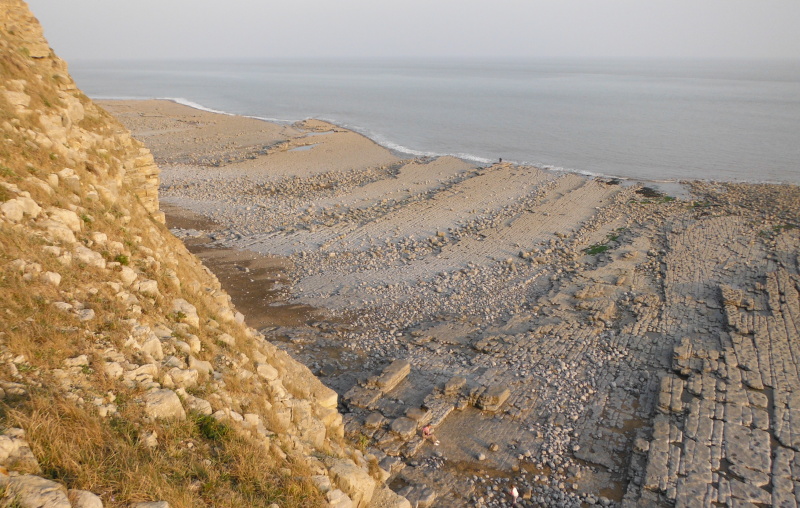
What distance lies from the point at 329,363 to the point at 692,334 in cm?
1203

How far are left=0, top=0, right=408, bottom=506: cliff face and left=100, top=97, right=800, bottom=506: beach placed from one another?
347cm

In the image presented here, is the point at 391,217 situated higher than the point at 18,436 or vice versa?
the point at 18,436

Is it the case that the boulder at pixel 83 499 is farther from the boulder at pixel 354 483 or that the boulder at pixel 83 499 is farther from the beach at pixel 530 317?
the beach at pixel 530 317

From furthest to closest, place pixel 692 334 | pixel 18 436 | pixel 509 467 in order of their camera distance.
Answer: pixel 692 334
pixel 509 467
pixel 18 436

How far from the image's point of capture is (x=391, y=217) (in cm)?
2873

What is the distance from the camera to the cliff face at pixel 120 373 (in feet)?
16.2

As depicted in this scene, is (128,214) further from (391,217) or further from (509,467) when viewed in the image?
(391,217)

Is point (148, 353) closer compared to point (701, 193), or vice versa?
point (148, 353)

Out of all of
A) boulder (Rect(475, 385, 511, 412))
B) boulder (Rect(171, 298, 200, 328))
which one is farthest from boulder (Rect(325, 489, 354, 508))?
boulder (Rect(475, 385, 511, 412))

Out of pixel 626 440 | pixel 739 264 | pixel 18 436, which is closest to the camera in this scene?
pixel 18 436

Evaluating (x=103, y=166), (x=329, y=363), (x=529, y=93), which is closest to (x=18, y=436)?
(x=103, y=166)

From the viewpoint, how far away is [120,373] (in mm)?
6246

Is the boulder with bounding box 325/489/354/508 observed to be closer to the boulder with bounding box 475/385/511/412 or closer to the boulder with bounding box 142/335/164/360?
the boulder with bounding box 142/335/164/360

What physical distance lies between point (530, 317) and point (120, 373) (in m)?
14.7
